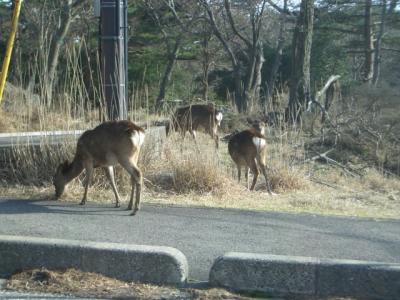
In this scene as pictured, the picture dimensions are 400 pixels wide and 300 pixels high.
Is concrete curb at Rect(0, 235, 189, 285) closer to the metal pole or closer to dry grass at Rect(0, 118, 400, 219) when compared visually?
dry grass at Rect(0, 118, 400, 219)

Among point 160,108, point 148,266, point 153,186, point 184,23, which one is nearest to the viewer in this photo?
point 148,266

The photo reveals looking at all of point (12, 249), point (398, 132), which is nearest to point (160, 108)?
point (398, 132)

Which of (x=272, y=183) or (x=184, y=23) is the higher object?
(x=184, y=23)

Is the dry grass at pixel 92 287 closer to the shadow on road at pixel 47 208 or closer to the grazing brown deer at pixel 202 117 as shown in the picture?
the shadow on road at pixel 47 208

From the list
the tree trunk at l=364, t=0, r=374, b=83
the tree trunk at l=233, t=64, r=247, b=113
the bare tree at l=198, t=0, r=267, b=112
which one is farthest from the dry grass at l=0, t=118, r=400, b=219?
the tree trunk at l=364, t=0, r=374, b=83

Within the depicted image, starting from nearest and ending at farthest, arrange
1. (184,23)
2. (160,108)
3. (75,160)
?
(75,160) → (160,108) → (184,23)

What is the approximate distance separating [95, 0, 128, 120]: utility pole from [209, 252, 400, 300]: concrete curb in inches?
200

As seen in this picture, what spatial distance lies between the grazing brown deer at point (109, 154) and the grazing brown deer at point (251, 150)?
10.5 ft

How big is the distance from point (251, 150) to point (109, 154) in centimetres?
367

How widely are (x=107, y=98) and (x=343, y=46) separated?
85.0ft

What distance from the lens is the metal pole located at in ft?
34.6

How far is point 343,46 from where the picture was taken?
34.5 meters

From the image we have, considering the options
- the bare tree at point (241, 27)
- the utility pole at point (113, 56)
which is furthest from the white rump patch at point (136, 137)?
the bare tree at point (241, 27)

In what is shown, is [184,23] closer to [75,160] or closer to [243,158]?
[243,158]
